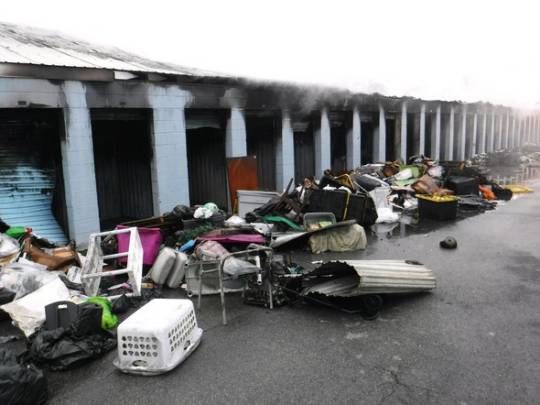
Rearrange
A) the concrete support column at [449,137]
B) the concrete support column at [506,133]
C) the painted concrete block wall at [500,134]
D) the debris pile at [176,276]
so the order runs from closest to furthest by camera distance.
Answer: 1. the debris pile at [176,276]
2. the concrete support column at [449,137]
3. the painted concrete block wall at [500,134]
4. the concrete support column at [506,133]

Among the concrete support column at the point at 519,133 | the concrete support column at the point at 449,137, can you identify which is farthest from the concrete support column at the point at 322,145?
the concrete support column at the point at 519,133

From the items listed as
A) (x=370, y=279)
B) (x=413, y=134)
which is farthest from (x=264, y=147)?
(x=413, y=134)

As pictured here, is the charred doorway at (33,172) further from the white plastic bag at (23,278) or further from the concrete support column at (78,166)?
the white plastic bag at (23,278)

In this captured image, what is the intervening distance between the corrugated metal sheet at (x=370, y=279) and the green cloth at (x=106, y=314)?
2.61m

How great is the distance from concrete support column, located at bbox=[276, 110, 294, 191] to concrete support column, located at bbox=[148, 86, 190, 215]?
401 centimetres

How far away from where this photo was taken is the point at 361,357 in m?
4.85

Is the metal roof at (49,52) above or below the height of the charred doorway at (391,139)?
above

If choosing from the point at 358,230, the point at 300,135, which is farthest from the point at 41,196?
the point at 300,135

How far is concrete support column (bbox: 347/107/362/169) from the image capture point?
58.5 ft

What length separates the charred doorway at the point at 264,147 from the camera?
14.4 meters

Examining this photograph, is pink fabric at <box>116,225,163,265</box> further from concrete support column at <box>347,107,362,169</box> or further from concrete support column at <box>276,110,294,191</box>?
concrete support column at <box>347,107,362,169</box>

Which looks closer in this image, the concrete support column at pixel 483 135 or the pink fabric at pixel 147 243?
the pink fabric at pixel 147 243

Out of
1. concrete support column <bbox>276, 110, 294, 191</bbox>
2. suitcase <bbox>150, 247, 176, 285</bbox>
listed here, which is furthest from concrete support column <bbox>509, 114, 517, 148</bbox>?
suitcase <bbox>150, 247, 176, 285</bbox>

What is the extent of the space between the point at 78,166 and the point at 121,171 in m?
3.62
